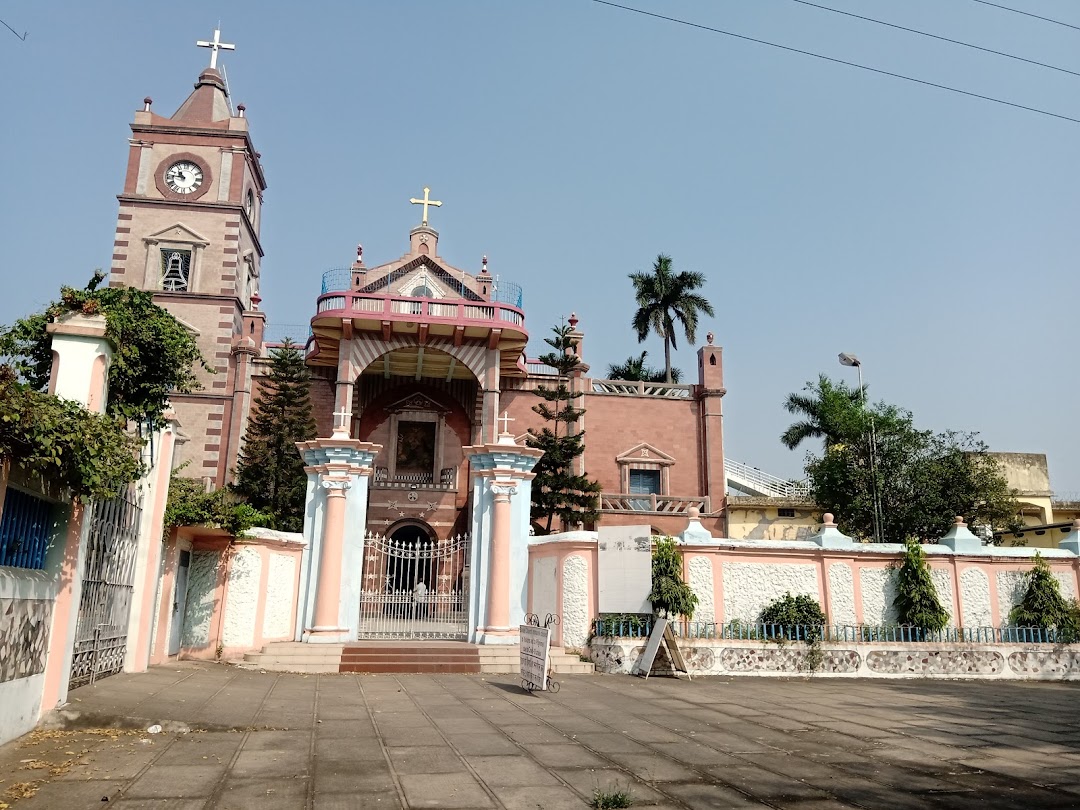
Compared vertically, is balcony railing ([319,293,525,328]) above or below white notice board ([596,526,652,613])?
above

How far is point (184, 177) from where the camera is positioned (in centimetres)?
2856

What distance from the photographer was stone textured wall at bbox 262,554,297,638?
1359 cm

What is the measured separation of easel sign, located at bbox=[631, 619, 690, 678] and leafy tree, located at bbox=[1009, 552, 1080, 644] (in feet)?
22.4

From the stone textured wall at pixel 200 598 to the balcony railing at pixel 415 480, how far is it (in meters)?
12.7

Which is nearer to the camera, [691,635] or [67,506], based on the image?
[67,506]

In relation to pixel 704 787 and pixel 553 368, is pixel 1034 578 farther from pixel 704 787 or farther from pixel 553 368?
pixel 553 368

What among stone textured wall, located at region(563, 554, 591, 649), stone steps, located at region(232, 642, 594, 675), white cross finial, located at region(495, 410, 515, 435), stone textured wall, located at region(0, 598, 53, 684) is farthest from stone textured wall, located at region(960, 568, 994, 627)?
stone textured wall, located at region(0, 598, 53, 684)

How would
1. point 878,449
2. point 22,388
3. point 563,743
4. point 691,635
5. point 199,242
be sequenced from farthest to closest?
point 199,242
point 878,449
point 691,635
point 563,743
point 22,388

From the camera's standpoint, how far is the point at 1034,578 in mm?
15195

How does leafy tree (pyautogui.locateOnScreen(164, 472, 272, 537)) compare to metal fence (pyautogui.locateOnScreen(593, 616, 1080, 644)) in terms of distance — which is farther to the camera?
metal fence (pyautogui.locateOnScreen(593, 616, 1080, 644))

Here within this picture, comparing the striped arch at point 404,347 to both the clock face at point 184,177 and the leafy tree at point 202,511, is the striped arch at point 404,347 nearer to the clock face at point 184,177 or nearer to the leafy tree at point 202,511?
the clock face at point 184,177

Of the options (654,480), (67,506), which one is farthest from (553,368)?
(67,506)

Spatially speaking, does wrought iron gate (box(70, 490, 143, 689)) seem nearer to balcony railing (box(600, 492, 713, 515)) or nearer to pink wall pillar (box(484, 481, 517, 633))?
pink wall pillar (box(484, 481, 517, 633))

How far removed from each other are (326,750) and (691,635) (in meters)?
7.94
